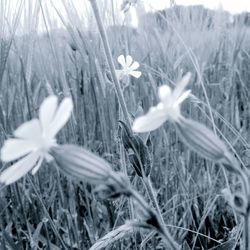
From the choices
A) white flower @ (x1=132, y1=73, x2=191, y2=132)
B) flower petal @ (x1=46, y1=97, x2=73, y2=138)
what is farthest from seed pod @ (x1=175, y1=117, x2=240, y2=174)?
flower petal @ (x1=46, y1=97, x2=73, y2=138)

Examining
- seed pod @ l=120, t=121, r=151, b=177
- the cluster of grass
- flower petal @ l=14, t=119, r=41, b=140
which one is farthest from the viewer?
the cluster of grass

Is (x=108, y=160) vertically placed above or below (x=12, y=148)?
below


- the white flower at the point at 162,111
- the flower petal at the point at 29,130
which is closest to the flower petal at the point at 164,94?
the white flower at the point at 162,111

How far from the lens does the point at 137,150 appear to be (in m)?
0.60

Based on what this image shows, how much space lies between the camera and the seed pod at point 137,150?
589 mm

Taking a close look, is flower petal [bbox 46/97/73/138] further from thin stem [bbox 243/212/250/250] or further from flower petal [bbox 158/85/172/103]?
thin stem [bbox 243/212/250/250]

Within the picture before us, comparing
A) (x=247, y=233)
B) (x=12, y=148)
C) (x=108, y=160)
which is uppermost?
(x=12, y=148)

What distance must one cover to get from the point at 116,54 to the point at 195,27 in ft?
2.06

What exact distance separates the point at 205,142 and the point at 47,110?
165mm

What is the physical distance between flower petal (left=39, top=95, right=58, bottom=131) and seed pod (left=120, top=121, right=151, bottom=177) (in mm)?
246

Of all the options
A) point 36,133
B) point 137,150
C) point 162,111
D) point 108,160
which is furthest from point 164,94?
point 108,160

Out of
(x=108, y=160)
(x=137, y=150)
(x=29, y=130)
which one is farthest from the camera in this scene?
(x=108, y=160)

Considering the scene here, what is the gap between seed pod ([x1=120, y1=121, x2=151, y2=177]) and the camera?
23.2 inches

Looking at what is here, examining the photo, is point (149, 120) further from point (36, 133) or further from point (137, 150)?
point (137, 150)
